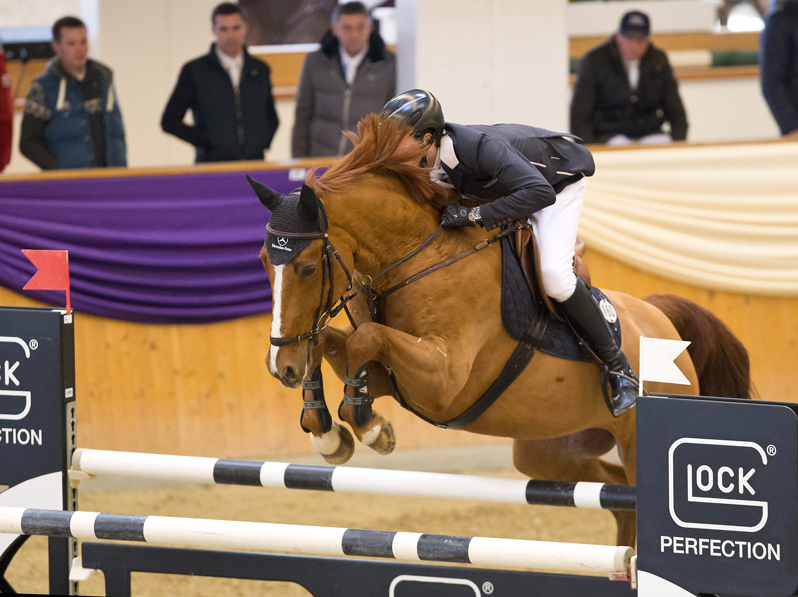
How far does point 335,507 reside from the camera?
5.35 meters

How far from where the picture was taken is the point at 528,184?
289 centimetres

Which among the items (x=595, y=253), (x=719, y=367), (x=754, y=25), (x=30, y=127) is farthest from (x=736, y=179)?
(x=754, y=25)

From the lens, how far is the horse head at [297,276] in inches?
107

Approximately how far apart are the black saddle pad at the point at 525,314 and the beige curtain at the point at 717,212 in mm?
2573

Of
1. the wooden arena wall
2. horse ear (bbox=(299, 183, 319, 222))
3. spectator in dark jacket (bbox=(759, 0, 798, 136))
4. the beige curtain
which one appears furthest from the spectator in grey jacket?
horse ear (bbox=(299, 183, 319, 222))

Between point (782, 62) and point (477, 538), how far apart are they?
458 cm

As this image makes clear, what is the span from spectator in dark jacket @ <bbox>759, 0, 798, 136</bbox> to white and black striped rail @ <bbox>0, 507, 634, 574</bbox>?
442 centimetres

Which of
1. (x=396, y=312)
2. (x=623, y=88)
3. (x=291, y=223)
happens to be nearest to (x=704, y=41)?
(x=623, y=88)

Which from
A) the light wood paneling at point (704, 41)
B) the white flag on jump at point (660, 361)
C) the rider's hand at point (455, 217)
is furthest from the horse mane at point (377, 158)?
the light wood paneling at point (704, 41)

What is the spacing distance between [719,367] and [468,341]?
1.36 metres

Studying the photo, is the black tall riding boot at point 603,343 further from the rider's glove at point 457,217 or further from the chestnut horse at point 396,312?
the rider's glove at point 457,217

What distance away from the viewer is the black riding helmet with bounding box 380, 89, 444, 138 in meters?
2.93

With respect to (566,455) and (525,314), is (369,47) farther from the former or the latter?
(525,314)

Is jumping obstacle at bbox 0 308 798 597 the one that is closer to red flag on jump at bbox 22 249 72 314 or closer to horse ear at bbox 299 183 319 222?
red flag on jump at bbox 22 249 72 314
